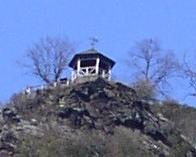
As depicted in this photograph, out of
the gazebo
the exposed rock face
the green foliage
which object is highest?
the gazebo

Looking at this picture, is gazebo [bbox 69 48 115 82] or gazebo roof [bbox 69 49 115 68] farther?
gazebo roof [bbox 69 49 115 68]

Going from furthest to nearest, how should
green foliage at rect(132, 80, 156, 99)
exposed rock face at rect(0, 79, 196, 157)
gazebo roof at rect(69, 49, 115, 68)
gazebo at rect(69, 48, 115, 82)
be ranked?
gazebo roof at rect(69, 49, 115, 68), gazebo at rect(69, 48, 115, 82), green foliage at rect(132, 80, 156, 99), exposed rock face at rect(0, 79, 196, 157)

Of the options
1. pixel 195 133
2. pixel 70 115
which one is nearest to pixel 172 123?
pixel 195 133

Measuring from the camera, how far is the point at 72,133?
55.6m

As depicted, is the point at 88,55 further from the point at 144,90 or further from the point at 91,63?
the point at 144,90

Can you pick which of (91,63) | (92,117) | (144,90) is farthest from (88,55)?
(92,117)

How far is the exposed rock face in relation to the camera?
55.9 metres

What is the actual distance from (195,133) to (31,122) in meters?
8.78

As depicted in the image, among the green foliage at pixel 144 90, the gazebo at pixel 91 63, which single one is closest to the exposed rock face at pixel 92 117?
the green foliage at pixel 144 90

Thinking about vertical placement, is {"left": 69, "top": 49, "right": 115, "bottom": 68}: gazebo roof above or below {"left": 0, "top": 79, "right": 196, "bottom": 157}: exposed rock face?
above

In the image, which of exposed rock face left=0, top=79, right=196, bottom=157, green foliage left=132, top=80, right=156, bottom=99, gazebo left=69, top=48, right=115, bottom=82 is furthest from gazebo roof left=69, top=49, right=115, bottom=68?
exposed rock face left=0, top=79, right=196, bottom=157

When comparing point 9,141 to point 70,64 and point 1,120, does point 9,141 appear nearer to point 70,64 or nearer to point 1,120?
point 1,120

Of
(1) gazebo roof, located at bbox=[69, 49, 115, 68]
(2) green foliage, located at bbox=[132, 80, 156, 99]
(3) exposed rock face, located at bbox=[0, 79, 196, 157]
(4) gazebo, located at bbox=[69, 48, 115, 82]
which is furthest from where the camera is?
(1) gazebo roof, located at bbox=[69, 49, 115, 68]

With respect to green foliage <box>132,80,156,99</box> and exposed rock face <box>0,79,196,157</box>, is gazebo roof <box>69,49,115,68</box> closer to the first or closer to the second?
green foliage <box>132,80,156,99</box>
